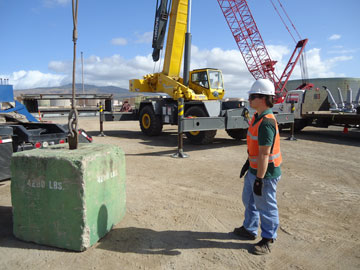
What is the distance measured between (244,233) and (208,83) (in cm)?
711

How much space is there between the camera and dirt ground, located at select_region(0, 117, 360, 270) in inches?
98.6

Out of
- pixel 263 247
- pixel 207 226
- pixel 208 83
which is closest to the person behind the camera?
pixel 263 247

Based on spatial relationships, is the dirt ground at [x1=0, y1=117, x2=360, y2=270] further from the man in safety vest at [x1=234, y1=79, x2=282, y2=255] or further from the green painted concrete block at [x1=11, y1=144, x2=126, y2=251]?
the man in safety vest at [x1=234, y1=79, x2=282, y2=255]

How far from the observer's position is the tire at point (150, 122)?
1046cm

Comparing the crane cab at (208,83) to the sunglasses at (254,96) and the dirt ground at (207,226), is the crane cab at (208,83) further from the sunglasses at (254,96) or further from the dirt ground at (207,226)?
the sunglasses at (254,96)

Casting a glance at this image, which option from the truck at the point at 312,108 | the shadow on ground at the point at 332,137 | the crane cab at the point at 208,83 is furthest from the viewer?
the truck at the point at 312,108

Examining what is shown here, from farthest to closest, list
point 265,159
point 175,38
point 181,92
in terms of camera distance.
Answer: point 175,38 < point 181,92 < point 265,159

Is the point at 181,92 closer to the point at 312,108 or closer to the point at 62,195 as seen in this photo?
the point at 312,108

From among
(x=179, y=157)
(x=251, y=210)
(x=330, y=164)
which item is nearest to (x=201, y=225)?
(x=251, y=210)

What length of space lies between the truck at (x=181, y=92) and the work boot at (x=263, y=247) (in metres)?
5.06

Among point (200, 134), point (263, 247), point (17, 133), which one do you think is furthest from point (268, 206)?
point (200, 134)

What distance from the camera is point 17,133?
14.5 feet

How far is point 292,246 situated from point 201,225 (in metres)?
1.02

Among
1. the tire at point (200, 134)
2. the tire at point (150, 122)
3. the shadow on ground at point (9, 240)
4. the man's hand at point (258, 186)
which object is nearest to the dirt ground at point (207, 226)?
the shadow on ground at point (9, 240)
